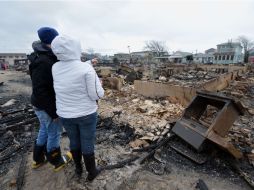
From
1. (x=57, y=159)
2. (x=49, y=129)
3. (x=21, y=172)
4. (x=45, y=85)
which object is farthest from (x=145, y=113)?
(x=45, y=85)

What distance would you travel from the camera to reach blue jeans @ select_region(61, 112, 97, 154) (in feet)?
7.34

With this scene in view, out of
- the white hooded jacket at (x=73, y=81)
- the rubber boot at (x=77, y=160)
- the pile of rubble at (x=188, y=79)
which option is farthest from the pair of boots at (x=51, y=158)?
the pile of rubble at (x=188, y=79)

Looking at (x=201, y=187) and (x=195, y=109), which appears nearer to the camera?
(x=201, y=187)

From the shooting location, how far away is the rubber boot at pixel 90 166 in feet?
8.10

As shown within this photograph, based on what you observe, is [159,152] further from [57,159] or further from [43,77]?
[43,77]

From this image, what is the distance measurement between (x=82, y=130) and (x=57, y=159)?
0.92 metres

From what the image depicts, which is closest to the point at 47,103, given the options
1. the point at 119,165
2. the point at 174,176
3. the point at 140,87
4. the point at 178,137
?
the point at 119,165

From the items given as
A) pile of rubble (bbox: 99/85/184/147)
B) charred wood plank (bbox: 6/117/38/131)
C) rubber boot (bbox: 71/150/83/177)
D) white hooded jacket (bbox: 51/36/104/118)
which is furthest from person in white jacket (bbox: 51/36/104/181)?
charred wood plank (bbox: 6/117/38/131)

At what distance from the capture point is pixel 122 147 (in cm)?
374

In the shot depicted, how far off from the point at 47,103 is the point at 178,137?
103 inches

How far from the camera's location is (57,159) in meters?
2.85

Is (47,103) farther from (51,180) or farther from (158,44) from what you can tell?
(158,44)

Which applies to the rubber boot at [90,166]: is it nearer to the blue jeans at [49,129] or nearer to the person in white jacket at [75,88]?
the person in white jacket at [75,88]

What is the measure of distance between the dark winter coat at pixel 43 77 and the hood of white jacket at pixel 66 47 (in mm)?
331
